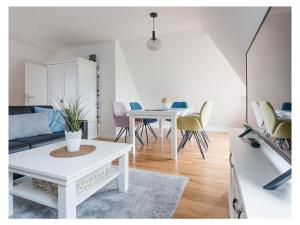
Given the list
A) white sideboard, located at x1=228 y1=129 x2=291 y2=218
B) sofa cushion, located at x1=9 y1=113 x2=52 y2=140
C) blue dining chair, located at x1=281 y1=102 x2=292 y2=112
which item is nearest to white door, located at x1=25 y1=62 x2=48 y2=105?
sofa cushion, located at x1=9 y1=113 x2=52 y2=140

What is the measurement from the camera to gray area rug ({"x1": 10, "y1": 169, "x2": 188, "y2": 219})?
142 cm

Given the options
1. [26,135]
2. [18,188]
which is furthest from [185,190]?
[26,135]

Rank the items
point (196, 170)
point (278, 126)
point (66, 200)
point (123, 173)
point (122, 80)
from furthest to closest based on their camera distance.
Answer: point (122, 80), point (196, 170), point (123, 173), point (66, 200), point (278, 126)

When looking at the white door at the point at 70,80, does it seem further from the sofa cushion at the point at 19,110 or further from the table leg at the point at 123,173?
the table leg at the point at 123,173

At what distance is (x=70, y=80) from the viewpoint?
14.1 feet

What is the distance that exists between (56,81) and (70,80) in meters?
0.46

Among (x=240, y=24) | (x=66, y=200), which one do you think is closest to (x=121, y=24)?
(x=240, y=24)

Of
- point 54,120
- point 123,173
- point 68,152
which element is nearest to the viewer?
point 68,152

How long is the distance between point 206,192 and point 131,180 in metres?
0.80

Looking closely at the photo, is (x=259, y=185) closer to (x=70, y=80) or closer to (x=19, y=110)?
(x=19, y=110)

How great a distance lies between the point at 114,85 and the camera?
447cm

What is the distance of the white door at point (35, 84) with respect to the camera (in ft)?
14.9

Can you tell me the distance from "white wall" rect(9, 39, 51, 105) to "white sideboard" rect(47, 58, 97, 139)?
744 millimetres
